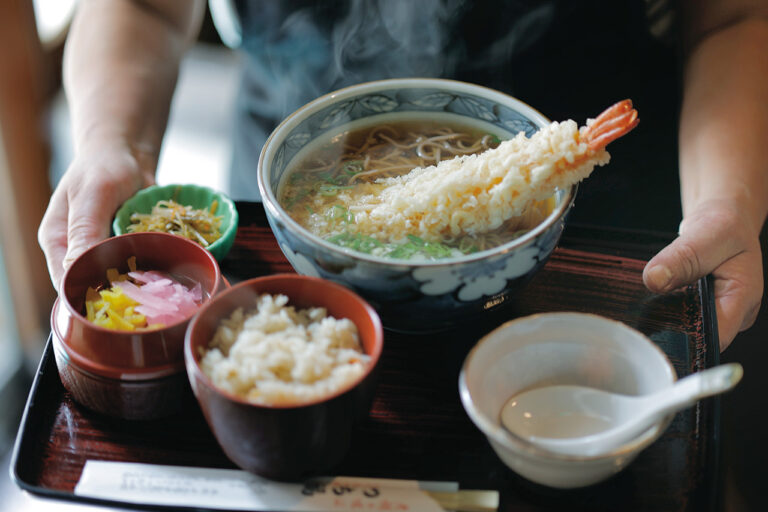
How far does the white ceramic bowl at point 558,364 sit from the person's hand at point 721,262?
0.36m

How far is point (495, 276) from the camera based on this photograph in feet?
3.92

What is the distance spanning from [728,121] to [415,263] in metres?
1.18

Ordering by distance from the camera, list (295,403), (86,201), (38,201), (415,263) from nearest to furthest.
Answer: (295,403)
(415,263)
(86,201)
(38,201)

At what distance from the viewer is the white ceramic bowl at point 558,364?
3.47 feet

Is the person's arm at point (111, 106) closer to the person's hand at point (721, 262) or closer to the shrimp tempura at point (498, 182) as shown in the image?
the shrimp tempura at point (498, 182)

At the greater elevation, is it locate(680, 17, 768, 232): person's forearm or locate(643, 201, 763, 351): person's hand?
locate(680, 17, 768, 232): person's forearm

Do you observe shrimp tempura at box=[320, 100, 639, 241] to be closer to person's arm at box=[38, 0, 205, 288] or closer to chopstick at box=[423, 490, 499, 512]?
chopstick at box=[423, 490, 499, 512]

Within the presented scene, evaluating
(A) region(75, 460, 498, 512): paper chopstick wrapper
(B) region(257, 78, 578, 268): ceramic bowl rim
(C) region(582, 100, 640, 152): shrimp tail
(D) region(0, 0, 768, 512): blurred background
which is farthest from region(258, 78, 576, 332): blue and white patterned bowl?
(D) region(0, 0, 768, 512): blurred background

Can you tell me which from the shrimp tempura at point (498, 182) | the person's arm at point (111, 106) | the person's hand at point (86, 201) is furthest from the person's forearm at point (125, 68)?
the shrimp tempura at point (498, 182)

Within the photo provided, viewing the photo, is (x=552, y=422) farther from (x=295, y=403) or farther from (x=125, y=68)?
(x=125, y=68)

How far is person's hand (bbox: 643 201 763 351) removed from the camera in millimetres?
1459

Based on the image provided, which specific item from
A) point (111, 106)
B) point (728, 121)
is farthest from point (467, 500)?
point (111, 106)

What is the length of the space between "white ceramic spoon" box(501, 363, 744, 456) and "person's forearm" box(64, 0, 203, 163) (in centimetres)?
128

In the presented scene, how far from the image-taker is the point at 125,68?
6.57 feet
